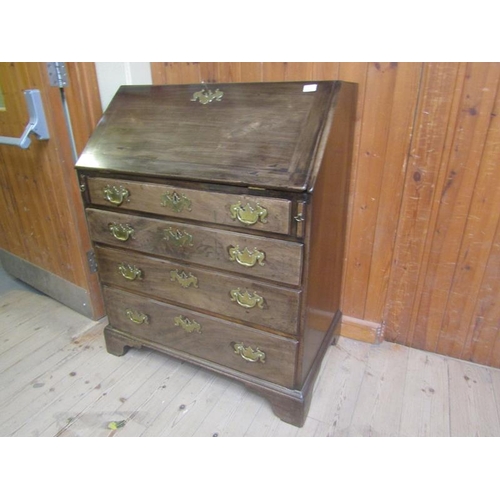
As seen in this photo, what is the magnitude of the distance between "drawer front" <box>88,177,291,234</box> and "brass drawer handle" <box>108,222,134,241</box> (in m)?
0.07

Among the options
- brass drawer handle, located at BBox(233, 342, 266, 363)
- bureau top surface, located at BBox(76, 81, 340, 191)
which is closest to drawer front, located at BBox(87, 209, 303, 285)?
bureau top surface, located at BBox(76, 81, 340, 191)

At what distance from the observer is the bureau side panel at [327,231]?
108 centimetres

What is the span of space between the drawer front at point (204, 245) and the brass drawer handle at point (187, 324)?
0.26 metres

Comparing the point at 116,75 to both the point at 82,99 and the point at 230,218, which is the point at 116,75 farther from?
the point at 230,218

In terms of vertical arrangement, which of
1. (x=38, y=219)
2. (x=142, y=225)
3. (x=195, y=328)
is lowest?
(x=195, y=328)

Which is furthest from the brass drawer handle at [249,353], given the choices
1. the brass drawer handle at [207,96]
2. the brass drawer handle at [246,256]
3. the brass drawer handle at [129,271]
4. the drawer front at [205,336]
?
the brass drawer handle at [207,96]

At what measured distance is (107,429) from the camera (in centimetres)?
129

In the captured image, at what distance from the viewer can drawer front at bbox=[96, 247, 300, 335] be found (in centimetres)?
115

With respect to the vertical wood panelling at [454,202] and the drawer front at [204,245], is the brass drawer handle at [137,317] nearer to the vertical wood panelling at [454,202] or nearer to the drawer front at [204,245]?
the drawer front at [204,245]

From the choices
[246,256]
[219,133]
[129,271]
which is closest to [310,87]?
[219,133]

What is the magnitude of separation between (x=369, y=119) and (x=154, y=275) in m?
0.98

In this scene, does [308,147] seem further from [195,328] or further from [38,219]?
[38,219]

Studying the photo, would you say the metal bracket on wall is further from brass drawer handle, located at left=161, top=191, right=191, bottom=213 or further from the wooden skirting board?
the wooden skirting board
